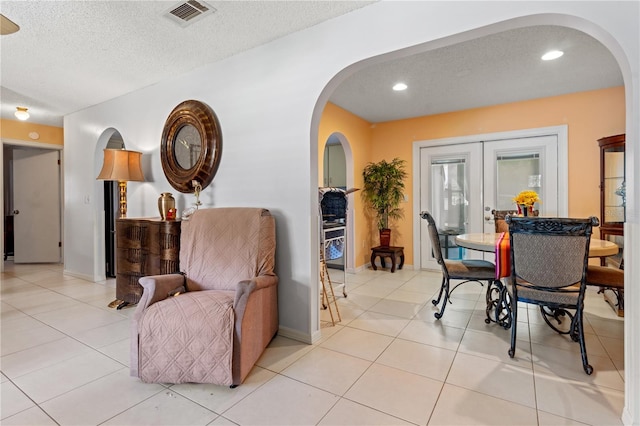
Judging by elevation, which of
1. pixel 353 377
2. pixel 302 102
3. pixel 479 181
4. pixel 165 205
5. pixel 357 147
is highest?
pixel 357 147

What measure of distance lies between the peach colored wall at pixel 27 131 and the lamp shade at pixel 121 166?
306cm

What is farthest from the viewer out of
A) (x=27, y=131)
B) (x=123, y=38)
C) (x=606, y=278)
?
(x=27, y=131)

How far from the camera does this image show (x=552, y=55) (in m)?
2.90

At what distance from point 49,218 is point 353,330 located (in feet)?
20.4

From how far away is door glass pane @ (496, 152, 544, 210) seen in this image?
4.21m

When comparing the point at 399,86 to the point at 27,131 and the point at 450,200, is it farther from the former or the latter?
the point at 27,131

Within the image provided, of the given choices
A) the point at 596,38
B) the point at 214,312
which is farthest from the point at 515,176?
the point at 214,312

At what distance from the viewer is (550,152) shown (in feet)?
13.3

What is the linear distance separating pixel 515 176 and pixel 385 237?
6.71 ft

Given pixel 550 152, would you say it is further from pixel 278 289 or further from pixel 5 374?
pixel 5 374

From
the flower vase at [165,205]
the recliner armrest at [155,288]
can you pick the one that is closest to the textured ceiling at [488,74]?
the flower vase at [165,205]

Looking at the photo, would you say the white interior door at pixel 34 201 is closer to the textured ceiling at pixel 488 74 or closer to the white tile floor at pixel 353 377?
the white tile floor at pixel 353 377

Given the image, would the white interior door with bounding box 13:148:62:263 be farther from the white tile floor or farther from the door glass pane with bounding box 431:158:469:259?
the door glass pane with bounding box 431:158:469:259

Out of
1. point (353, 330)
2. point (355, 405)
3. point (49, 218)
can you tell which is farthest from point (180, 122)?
point (49, 218)
